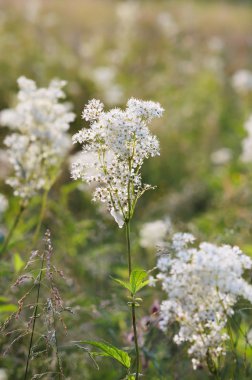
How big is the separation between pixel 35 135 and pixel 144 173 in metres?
4.48

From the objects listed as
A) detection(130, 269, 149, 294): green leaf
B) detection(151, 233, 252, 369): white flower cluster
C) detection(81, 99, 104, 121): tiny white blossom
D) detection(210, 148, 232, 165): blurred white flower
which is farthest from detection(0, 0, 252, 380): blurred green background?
detection(81, 99, 104, 121): tiny white blossom

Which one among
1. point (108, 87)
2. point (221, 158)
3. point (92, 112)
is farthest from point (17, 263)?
point (108, 87)

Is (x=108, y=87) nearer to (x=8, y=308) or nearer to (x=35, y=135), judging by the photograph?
(x=35, y=135)

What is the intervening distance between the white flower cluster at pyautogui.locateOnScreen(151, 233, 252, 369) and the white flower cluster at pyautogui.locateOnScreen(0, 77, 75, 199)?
1327mm

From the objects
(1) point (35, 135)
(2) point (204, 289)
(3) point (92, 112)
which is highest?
(1) point (35, 135)

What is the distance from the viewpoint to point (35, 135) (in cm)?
348

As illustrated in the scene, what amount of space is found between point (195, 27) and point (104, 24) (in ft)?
10.2

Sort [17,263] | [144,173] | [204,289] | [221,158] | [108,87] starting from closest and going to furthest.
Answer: [204,289]
[17,263]
[144,173]
[221,158]
[108,87]

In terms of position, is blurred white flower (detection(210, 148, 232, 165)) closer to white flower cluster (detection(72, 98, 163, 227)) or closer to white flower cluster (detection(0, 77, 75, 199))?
white flower cluster (detection(0, 77, 75, 199))

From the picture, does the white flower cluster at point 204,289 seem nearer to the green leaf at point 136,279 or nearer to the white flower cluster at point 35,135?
the green leaf at point 136,279

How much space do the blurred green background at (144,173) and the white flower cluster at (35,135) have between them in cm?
38

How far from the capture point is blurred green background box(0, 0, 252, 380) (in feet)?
12.0

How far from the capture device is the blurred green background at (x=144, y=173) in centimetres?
365

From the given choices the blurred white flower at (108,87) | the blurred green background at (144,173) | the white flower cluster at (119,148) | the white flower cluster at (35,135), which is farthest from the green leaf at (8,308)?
the blurred white flower at (108,87)
